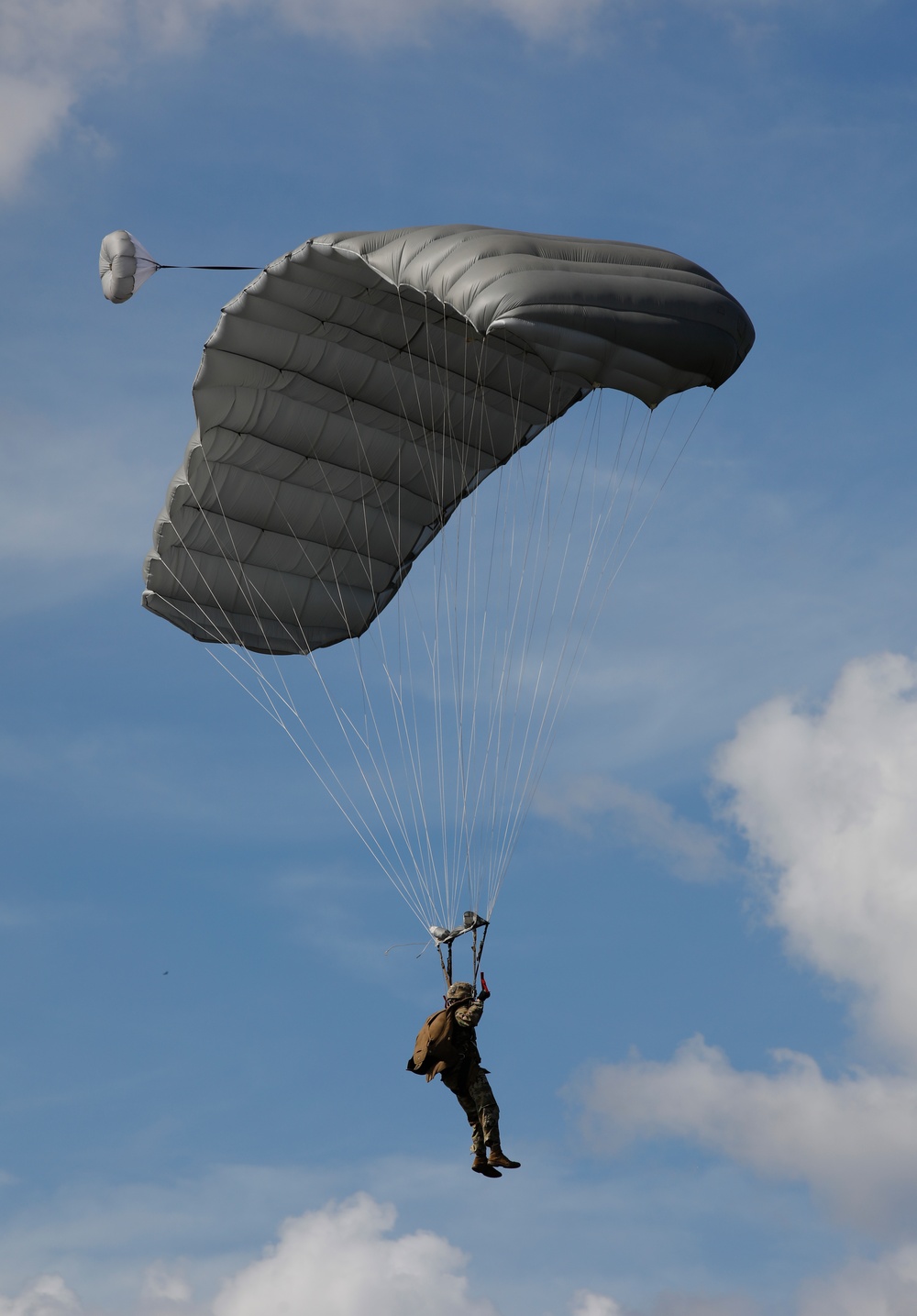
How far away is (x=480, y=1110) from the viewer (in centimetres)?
1773

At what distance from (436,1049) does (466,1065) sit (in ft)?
1.24

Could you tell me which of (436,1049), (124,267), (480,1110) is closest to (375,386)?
(124,267)

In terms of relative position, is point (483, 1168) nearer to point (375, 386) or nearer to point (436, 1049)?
point (436, 1049)

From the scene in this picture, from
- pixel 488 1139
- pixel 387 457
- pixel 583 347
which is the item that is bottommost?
pixel 488 1139

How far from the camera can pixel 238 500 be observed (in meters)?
21.8

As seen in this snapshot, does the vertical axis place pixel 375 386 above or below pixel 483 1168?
above

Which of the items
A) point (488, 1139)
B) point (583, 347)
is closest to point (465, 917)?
point (488, 1139)

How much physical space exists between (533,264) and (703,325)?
1.76 m

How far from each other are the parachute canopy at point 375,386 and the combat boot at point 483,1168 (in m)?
6.95

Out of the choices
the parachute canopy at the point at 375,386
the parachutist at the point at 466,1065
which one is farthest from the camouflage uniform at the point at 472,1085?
the parachute canopy at the point at 375,386

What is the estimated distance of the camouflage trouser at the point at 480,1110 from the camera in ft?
58.1

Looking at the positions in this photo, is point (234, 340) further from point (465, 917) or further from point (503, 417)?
point (465, 917)

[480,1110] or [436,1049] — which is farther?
[480,1110]

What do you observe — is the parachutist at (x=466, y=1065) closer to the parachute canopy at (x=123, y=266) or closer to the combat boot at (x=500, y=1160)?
the combat boot at (x=500, y=1160)
